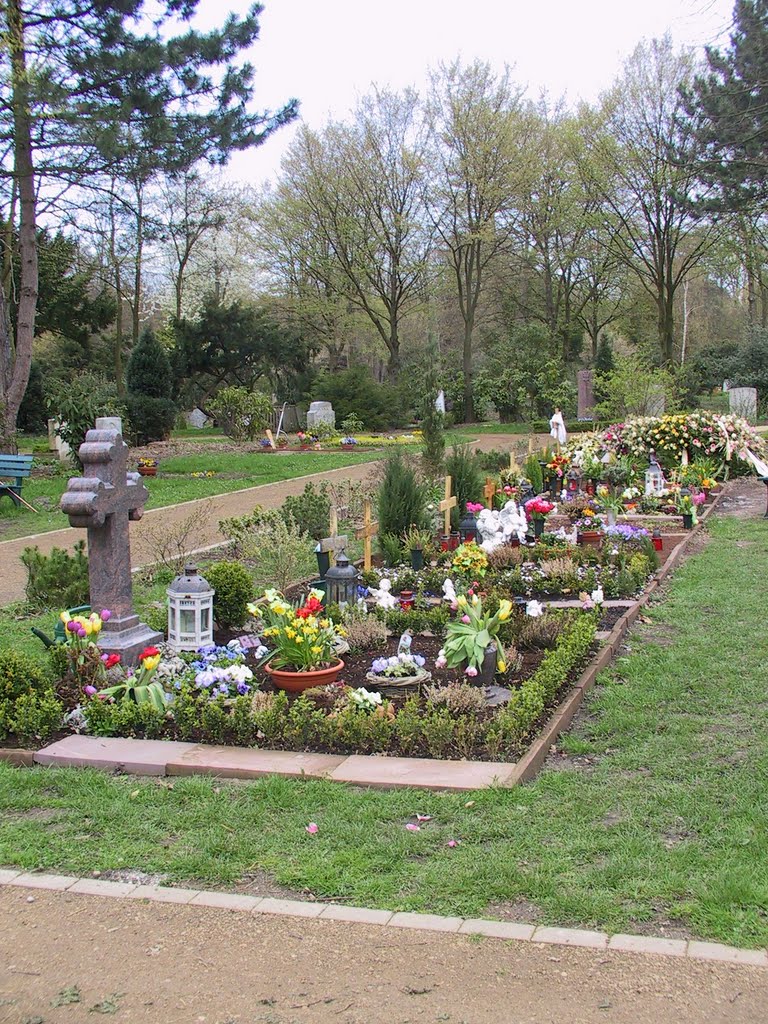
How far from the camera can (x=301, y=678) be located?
581cm

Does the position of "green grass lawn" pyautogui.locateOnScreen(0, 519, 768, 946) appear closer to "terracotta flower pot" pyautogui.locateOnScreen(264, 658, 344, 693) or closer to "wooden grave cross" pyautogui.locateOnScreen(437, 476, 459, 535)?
"terracotta flower pot" pyautogui.locateOnScreen(264, 658, 344, 693)

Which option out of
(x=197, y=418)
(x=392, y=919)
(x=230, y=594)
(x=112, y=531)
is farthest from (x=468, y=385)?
(x=392, y=919)

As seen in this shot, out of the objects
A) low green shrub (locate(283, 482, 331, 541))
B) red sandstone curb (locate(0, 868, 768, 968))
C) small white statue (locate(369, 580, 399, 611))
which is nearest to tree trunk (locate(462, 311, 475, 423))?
low green shrub (locate(283, 482, 331, 541))

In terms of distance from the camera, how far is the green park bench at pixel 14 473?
14781mm

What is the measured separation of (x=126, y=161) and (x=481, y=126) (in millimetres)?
20772

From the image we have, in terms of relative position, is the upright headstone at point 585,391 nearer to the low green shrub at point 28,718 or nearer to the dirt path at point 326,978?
the low green shrub at point 28,718

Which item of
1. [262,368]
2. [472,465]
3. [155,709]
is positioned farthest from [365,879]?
[262,368]

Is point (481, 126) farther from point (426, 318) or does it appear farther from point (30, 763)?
point (30, 763)

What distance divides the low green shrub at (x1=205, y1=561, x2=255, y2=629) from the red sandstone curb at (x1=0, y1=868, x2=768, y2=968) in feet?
12.1

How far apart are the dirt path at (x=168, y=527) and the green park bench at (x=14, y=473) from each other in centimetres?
226

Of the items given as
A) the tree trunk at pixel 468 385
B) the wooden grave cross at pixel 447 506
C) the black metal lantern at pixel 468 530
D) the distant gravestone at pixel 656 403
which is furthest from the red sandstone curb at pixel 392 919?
the tree trunk at pixel 468 385

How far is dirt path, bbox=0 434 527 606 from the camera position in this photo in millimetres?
10359

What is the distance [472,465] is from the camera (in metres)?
12.9

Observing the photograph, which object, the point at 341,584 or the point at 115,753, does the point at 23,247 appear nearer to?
the point at 341,584
